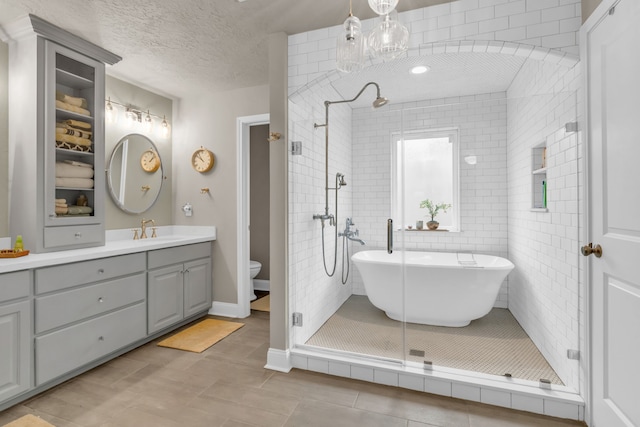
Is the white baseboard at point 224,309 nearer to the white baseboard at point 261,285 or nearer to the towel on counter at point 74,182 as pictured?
the white baseboard at point 261,285

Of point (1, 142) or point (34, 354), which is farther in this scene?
point (1, 142)

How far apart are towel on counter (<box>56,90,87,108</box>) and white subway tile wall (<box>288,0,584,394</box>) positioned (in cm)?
180

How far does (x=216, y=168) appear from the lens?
3.91 metres

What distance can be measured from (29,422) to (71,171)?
5.87 feet

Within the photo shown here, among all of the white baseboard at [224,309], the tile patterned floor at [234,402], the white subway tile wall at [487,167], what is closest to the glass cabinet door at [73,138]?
the tile patterned floor at [234,402]

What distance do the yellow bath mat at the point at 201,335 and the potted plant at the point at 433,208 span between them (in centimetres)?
222

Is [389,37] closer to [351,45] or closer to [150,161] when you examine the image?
[351,45]

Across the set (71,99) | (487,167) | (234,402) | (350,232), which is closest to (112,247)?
(71,99)

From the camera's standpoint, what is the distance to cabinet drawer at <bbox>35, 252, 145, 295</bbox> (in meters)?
2.21

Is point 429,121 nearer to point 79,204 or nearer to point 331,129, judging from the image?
point 331,129

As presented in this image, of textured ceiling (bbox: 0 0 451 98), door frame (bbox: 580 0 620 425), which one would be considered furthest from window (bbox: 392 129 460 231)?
textured ceiling (bbox: 0 0 451 98)

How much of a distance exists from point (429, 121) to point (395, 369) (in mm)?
1806

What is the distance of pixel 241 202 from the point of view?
12.4 feet

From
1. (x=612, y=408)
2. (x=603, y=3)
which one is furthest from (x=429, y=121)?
(x=612, y=408)
